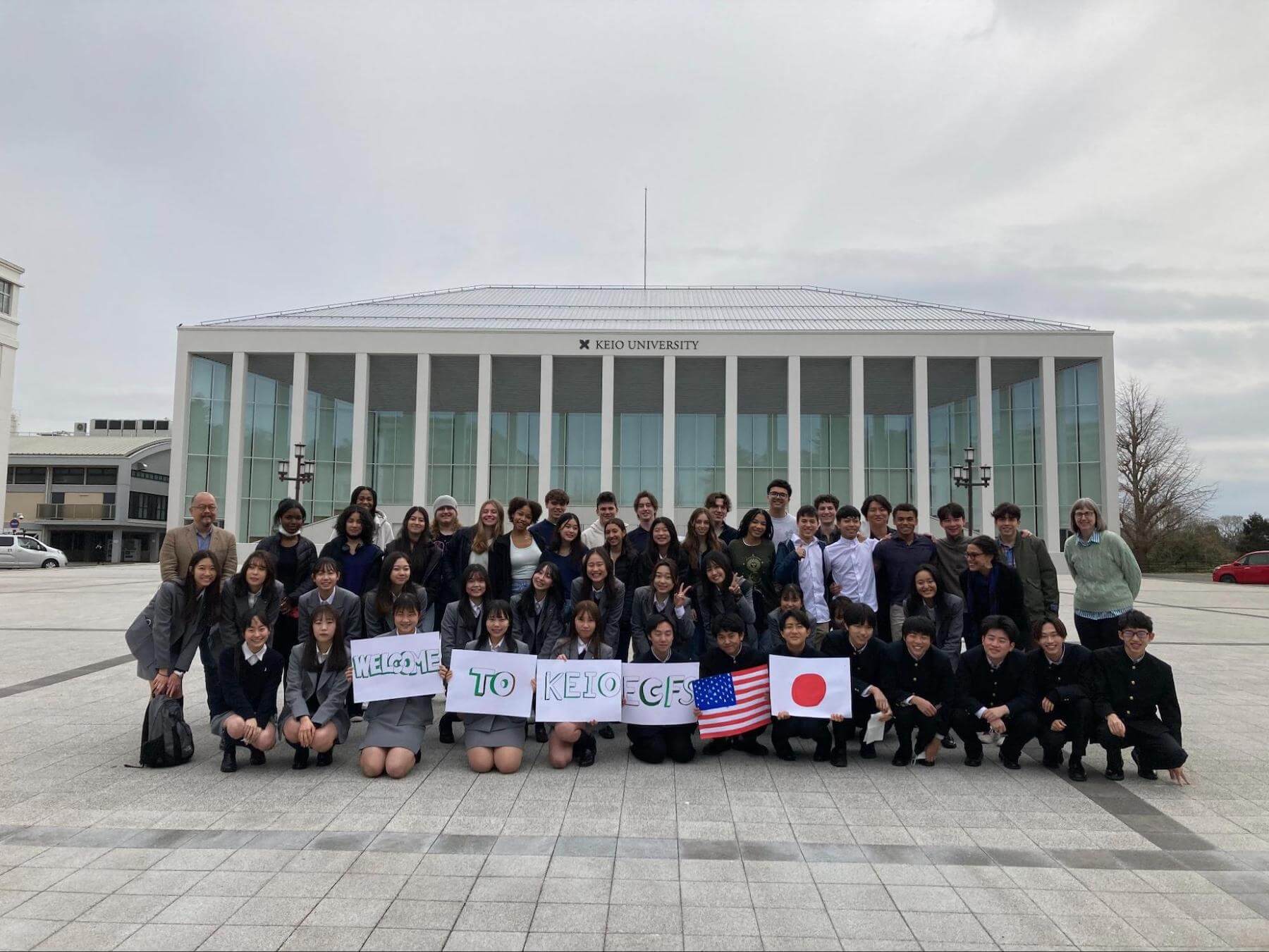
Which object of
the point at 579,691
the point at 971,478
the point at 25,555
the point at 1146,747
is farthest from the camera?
the point at 25,555

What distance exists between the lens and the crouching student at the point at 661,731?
6.79 m

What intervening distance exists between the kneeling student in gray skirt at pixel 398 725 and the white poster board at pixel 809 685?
3.00 m

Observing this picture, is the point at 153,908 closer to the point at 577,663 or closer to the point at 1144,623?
the point at 577,663

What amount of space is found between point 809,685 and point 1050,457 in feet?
114

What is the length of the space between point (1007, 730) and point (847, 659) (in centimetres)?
142

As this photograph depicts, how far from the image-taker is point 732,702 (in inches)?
271

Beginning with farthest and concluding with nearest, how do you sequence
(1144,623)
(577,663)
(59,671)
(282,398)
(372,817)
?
(282,398), (59,671), (577,663), (1144,623), (372,817)

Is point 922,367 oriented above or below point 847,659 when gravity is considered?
above

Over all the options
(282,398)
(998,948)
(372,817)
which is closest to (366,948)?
(372,817)

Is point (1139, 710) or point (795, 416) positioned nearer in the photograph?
point (1139, 710)

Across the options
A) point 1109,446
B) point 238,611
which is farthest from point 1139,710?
point 1109,446

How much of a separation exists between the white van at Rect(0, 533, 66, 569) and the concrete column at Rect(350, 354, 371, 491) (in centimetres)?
1672

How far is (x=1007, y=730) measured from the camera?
6695 mm

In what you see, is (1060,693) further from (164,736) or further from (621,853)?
(164,736)
